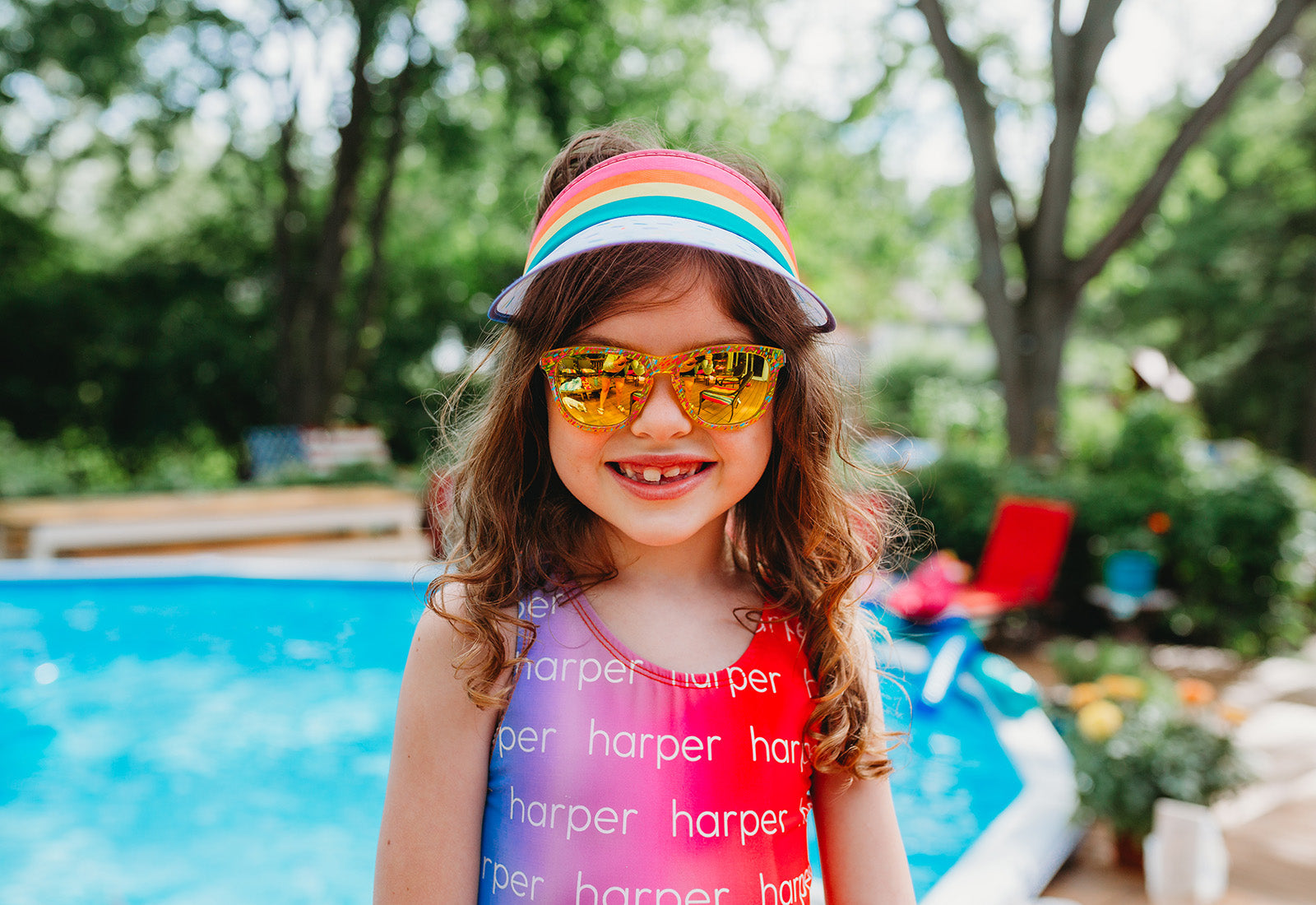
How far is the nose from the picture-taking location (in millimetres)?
1154

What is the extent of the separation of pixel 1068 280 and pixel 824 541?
8.27m

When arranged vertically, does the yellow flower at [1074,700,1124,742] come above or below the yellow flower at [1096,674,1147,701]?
below

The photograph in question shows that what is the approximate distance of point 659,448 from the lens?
3.90 feet

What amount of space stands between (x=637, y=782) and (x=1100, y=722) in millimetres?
3310

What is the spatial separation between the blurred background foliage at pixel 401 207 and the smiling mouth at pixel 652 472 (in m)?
6.81

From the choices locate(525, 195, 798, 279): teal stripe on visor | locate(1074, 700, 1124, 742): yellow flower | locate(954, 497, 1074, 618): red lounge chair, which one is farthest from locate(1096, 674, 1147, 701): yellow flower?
locate(525, 195, 798, 279): teal stripe on visor

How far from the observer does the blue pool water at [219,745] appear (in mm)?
4195

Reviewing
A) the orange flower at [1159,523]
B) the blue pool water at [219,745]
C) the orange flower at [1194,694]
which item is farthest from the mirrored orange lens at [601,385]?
the orange flower at [1159,523]

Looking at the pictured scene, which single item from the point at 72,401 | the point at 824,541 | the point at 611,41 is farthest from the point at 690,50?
the point at 824,541

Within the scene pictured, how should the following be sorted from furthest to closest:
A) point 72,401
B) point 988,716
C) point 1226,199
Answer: point 1226,199
point 72,401
point 988,716

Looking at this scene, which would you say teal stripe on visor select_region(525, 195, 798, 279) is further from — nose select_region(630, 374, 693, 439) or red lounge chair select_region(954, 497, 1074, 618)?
red lounge chair select_region(954, 497, 1074, 618)

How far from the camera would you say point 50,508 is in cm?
916

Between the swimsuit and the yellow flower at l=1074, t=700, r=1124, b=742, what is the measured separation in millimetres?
3087

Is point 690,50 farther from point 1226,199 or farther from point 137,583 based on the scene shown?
point 1226,199
